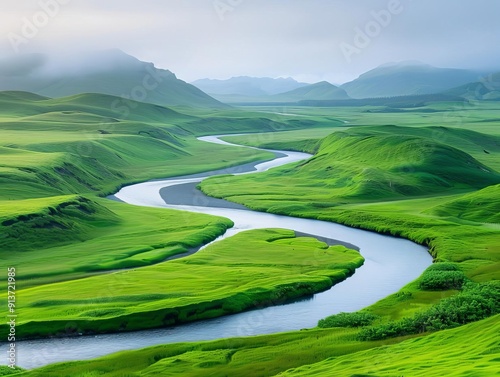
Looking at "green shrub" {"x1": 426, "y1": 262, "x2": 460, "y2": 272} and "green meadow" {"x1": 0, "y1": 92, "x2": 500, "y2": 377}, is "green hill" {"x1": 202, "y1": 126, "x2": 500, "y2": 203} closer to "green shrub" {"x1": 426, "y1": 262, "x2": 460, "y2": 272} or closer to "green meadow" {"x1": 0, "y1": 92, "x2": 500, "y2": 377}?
"green meadow" {"x1": 0, "y1": 92, "x2": 500, "y2": 377}

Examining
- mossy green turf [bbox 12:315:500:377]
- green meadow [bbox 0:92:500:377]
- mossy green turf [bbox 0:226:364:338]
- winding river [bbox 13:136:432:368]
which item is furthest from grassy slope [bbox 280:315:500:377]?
mossy green turf [bbox 0:226:364:338]

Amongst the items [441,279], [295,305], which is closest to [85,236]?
[295,305]

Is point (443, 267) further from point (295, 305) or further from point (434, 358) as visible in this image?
point (434, 358)

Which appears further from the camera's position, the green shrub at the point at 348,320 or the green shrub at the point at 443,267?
the green shrub at the point at 443,267

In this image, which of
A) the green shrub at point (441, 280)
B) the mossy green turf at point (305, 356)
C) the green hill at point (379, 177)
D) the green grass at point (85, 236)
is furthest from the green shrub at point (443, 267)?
the green hill at point (379, 177)

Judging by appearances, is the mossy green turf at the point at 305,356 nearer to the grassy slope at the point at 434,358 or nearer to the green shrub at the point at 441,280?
the grassy slope at the point at 434,358

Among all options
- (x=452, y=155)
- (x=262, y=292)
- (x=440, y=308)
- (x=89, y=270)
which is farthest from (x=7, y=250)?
(x=452, y=155)
